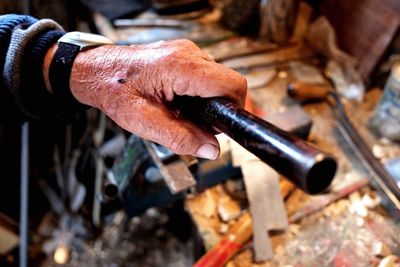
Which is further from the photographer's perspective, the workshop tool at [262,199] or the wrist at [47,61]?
the workshop tool at [262,199]

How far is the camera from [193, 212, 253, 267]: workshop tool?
31.3 inches

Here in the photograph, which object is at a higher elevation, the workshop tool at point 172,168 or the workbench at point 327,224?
the workshop tool at point 172,168

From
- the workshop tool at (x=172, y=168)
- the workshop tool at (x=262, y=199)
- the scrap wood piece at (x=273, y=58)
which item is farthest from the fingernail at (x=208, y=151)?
the scrap wood piece at (x=273, y=58)

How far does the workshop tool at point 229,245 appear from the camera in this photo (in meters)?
0.80

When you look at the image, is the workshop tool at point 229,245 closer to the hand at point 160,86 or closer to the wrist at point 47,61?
the hand at point 160,86

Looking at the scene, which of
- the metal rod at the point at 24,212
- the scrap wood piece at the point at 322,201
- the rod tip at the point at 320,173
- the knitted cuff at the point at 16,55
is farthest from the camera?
the metal rod at the point at 24,212

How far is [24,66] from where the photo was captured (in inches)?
27.8

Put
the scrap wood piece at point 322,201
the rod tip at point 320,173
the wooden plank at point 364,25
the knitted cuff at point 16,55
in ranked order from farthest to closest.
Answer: the wooden plank at point 364,25
the scrap wood piece at point 322,201
the knitted cuff at point 16,55
the rod tip at point 320,173

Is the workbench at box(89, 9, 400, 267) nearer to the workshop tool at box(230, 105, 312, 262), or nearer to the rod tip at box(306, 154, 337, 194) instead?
the workshop tool at box(230, 105, 312, 262)

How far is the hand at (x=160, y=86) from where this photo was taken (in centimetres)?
56

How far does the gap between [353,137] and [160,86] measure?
723 millimetres

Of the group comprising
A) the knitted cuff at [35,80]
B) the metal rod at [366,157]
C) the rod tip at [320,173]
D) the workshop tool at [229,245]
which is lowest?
the workshop tool at [229,245]

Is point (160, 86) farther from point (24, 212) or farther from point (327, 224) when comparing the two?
point (24, 212)

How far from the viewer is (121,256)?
1.39m
